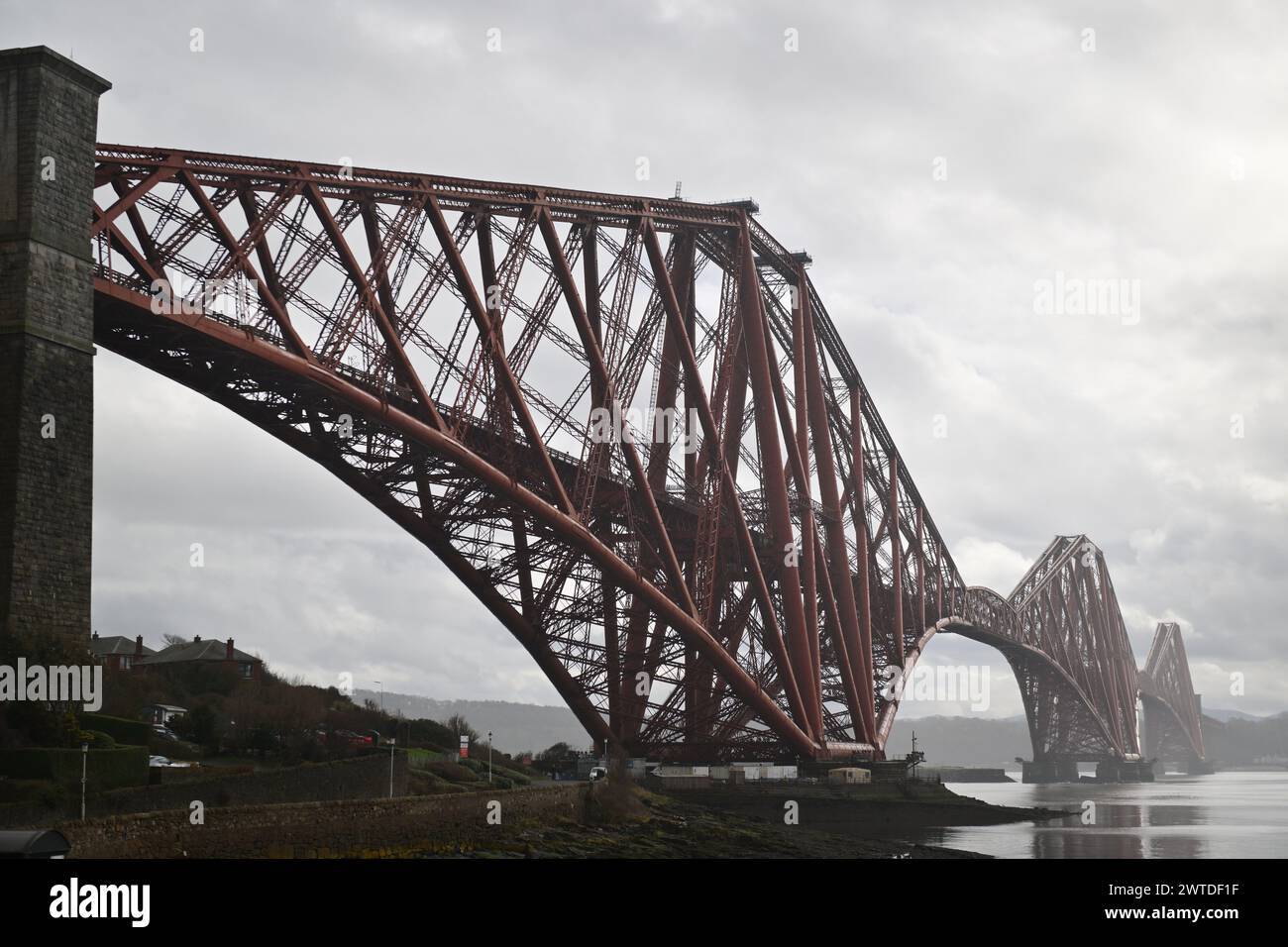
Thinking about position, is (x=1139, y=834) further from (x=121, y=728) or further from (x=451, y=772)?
(x=121, y=728)

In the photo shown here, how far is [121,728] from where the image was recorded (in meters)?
37.8

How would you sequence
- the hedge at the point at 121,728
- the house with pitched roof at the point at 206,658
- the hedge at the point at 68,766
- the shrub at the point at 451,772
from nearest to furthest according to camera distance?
1. the hedge at the point at 68,766
2. the hedge at the point at 121,728
3. the shrub at the point at 451,772
4. the house with pitched roof at the point at 206,658

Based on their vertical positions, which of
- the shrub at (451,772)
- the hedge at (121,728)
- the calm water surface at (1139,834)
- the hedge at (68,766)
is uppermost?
the hedge at (121,728)

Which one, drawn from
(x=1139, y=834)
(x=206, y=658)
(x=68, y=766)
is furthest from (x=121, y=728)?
(x=1139, y=834)

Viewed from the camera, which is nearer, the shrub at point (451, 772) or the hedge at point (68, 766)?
the hedge at point (68, 766)

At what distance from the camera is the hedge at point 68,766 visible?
32.7m

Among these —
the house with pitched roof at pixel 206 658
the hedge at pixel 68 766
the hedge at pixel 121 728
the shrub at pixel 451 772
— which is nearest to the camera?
the hedge at pixel 68 766

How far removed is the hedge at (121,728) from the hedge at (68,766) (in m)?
3.16

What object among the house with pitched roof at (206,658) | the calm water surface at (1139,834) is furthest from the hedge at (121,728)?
the calm water surface at (1139,834)

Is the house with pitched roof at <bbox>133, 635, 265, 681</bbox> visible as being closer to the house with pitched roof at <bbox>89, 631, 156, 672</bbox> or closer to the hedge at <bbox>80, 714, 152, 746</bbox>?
the house with pitched roof at <bbox>89, 631, 156, 672</bbox>

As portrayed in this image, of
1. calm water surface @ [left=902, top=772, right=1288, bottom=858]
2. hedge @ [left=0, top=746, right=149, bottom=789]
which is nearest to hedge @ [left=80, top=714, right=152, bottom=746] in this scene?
hedge @ [left=0, top=746, right=149, bottom=789]

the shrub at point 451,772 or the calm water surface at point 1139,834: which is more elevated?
the shrub at point 451,772

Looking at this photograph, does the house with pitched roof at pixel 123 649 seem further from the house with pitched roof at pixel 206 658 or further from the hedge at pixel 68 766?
the hedge at pixel 68 766
